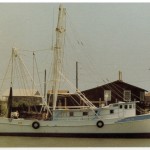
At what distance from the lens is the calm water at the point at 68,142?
27.5m

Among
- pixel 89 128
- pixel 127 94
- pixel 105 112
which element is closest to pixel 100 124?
pixel 89 128

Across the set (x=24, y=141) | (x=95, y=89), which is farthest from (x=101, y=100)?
(x=24, y=141)

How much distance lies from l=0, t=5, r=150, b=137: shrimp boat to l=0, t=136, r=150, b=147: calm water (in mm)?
992

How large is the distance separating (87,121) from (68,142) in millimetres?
3210

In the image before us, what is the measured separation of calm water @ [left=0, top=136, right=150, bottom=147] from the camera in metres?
27.5

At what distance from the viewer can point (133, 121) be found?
31.5 metres

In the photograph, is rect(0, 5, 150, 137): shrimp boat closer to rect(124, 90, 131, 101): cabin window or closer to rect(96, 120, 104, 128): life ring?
rect(96, 120, 104, 128): life ring

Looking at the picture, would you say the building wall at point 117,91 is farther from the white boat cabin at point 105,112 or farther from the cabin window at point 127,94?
the white boat cabin at point 105,112

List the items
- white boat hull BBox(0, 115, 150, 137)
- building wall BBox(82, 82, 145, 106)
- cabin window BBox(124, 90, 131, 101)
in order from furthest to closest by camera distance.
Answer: building wall BBox(82, 82, 145, 106)
cabin window BBox(124, 90, 131, 101)
white boat hull BBox(0, 115, 150, 137)

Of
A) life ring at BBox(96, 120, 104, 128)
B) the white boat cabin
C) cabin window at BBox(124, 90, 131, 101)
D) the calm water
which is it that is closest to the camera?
the calm water

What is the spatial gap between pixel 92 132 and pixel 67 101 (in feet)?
34.7

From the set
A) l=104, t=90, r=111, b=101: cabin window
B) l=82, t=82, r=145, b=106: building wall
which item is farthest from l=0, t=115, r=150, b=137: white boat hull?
l=104, t=90, r=111, b=101: cabin window

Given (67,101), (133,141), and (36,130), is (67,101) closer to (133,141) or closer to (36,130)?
(36,130)

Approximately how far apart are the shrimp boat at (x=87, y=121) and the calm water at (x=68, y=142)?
0.99 metres
